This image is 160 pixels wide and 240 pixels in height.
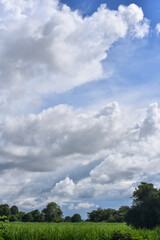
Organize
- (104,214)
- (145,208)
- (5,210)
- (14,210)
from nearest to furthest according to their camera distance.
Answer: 1. (145,208)
2. (104,214)
3. (5,210)
4. (14,210)

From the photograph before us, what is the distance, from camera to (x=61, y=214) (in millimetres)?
110062

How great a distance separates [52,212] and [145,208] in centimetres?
6926

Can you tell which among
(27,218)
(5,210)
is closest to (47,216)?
(27,218)

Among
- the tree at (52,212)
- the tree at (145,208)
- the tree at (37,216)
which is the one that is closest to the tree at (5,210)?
the tree at (37,216)

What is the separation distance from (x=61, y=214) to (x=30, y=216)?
1434 centimetres

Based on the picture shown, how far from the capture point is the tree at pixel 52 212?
105 metres

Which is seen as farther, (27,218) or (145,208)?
(27,218)

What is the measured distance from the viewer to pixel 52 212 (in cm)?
10681

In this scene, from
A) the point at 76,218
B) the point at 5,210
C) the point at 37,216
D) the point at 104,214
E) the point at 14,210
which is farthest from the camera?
the point at 14,210

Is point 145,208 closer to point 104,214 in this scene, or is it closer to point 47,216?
point 104,214

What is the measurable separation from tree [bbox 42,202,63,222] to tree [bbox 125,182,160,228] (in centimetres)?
6318

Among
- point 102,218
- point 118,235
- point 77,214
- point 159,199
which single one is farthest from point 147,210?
point 77,214

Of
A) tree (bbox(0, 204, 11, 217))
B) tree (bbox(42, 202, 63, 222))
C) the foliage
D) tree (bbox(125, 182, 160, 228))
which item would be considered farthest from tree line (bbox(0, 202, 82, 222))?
tree (bbox(125, 182, 160, 228))

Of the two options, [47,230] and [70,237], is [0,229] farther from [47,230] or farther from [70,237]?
[70,237]
